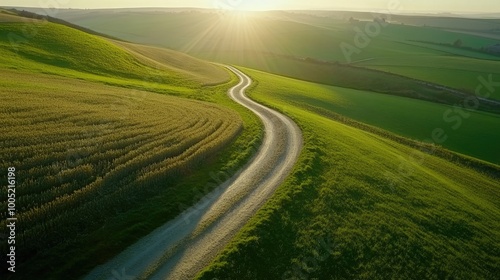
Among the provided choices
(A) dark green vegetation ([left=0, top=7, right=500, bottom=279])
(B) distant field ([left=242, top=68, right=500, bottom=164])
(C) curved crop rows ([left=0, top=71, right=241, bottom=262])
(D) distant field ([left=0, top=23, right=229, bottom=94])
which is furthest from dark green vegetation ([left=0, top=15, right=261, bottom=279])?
(B) distant field ([left=242, top=68, right=500, bottom=164])

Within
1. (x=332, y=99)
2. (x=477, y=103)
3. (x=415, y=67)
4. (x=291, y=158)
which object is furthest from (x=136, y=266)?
(x=415, y=67)

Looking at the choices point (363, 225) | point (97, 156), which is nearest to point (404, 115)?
point (363, 225)

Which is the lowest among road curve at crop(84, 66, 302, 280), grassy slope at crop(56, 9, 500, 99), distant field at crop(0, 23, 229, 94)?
road curve at crop(84, 66, 302, 280)

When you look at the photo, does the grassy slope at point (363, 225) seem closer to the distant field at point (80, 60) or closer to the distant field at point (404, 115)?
the distant field at point (404, 115)

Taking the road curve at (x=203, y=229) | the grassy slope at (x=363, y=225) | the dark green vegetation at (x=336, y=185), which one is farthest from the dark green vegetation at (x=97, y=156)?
the grassy slope at (x=363, y=225)

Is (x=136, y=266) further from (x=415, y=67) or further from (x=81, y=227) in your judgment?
(x=415, y=67)

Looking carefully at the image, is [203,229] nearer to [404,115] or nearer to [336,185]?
[336,185]

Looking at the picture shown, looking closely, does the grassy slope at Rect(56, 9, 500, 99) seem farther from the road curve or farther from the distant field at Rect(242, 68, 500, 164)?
the road curve
